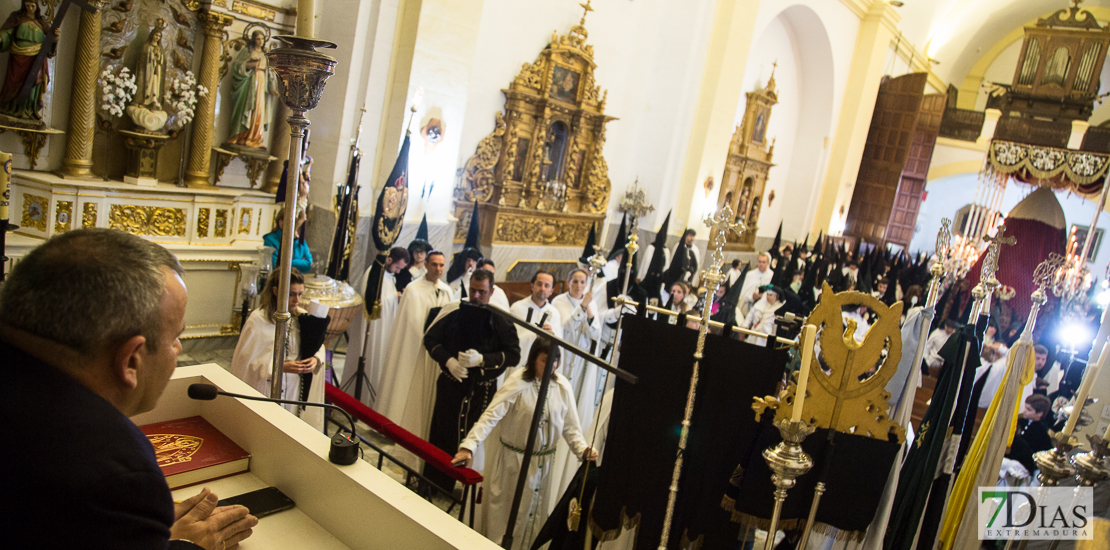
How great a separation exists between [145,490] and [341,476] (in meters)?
0.65

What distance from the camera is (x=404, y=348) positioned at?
5.67m

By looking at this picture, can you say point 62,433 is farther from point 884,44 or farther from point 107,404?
point 884,44

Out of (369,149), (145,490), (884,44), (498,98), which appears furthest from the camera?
(884,44)

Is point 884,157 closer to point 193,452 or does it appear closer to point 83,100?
point 83,100

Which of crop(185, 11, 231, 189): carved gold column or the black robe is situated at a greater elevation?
crop(185, 11, 231, 189): carved gold column

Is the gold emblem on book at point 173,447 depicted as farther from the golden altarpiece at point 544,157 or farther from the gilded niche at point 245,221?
the golden altarpiece at point 544,157

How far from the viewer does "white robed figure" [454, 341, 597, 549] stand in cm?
423

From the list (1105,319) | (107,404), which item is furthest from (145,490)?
(1105,319)

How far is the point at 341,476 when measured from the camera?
5.98ft

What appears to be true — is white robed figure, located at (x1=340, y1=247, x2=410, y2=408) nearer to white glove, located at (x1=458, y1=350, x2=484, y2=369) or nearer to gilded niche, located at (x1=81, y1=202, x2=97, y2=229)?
white glove, located at (x1=458, y1=350, x2=484, y2=369)

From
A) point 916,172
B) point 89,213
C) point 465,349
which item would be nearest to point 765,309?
point 465,349

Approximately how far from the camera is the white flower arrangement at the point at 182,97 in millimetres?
6992

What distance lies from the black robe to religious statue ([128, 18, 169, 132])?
4.12 meters
